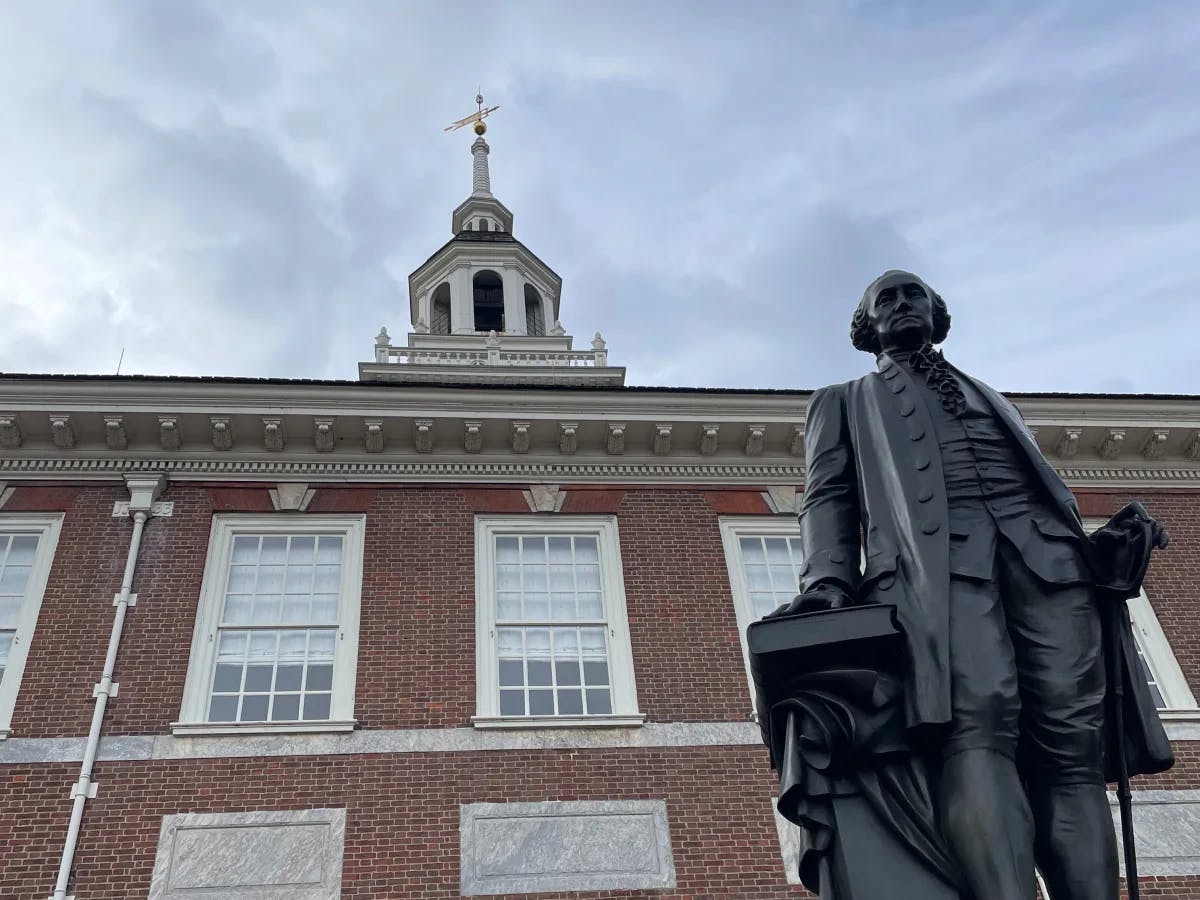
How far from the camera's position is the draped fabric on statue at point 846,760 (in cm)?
339

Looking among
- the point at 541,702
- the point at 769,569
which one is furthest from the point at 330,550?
the point at 769,569

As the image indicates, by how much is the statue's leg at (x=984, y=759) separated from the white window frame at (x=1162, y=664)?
10.7 meters

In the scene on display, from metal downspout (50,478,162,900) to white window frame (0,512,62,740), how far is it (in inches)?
33.6

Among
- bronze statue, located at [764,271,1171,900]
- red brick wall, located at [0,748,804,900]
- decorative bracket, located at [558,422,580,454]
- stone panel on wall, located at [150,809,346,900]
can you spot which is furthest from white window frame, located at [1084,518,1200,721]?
bronze statue, located at [764,271,1171,900]

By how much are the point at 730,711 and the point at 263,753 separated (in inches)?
200

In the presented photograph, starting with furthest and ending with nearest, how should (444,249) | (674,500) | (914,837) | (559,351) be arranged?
(444,249) → (559,351) → (674,500) → (914,837)

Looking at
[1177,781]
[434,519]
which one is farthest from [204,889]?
[1177,781]

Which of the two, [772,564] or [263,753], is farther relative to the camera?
[772,564]

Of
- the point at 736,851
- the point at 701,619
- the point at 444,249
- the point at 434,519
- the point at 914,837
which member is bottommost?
the point at 914,837

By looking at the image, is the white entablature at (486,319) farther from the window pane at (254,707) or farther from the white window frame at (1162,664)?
the white window frame at (1162,664)

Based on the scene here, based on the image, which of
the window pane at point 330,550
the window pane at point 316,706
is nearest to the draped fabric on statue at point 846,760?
the window pane at point 316,706

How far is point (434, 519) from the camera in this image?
1405 centimetres

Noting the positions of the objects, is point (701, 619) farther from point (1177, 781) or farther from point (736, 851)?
point (1177, 781)

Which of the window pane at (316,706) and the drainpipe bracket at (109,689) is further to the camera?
the window pane at (316,706)
